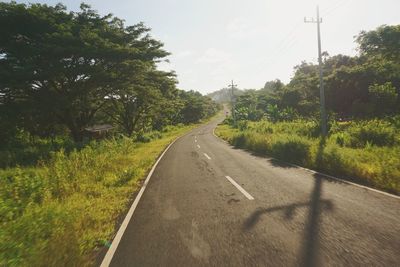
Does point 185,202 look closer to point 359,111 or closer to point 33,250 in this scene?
point 33,250

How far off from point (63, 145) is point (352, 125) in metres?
22.9

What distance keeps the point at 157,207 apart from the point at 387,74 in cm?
3940

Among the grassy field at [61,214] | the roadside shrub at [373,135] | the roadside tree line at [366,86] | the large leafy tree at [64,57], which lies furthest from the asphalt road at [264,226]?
the roadside tree line at [366,86]

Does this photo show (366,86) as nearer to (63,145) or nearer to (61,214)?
(63,145)

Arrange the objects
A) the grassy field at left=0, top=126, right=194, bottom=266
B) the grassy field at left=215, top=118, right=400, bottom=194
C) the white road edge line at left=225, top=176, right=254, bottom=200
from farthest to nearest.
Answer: the grassy field at left=215, top=118, right=400, bottom=194
the white road edge line at left=225, top=176, right=254, bottom=200
the grassy field at left=0, top=126, right=194, bottom=266

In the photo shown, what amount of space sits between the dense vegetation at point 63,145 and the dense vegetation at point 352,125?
7.77 m

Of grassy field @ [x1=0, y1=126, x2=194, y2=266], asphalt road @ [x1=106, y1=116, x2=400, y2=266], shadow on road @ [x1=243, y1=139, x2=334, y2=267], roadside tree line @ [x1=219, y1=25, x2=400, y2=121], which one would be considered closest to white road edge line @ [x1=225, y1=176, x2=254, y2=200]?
asphalt road @ [x1=106, y1=116, x2=400, y2=266]

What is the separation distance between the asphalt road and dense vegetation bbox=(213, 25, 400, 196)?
6.14ft

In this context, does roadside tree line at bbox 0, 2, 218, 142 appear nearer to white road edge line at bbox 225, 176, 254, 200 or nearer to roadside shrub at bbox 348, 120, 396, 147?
white road edge line at bbox 225, 176, 254, 200

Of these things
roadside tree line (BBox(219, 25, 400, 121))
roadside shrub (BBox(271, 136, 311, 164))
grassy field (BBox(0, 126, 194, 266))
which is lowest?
roadside shrub (BBox(271, 136, 311, 164))

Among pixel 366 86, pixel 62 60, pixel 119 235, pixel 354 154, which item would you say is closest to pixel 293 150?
pixel 354 154

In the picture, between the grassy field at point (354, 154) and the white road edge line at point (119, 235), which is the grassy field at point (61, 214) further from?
the grassy field at point (354, 154)

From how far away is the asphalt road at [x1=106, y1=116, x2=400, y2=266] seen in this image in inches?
173

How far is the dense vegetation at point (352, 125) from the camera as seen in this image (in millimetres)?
10445
